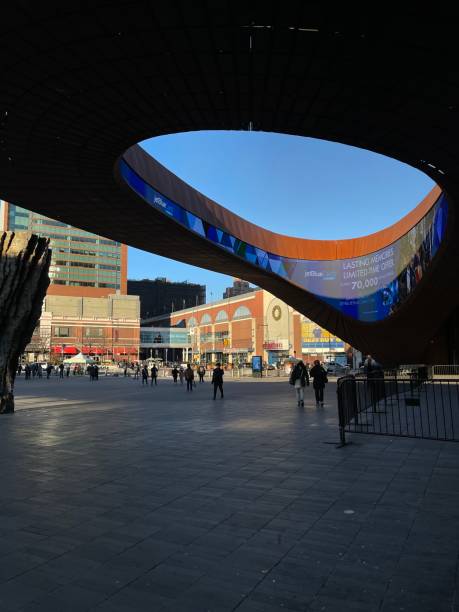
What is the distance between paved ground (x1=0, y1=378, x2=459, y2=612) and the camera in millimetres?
3525

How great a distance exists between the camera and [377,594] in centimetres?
350

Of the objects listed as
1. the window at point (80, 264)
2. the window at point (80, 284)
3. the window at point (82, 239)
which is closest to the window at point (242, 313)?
the window at point (80, 284)

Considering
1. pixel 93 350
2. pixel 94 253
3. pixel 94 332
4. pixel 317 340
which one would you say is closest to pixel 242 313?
pixel 317 340

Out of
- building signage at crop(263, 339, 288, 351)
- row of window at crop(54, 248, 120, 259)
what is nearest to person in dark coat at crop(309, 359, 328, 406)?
building signage at crop(263, 339, 288, 351)

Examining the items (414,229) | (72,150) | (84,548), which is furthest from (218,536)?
(414,229)

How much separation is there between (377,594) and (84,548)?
2.52m

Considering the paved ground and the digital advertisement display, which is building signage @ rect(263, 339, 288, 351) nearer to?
the digital advertisement display

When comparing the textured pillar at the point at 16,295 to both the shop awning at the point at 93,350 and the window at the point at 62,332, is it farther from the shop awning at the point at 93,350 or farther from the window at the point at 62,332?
the window at the point at 62,332

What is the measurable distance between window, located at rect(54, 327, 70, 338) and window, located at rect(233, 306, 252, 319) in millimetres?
35821

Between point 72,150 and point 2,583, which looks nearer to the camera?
point 2,583

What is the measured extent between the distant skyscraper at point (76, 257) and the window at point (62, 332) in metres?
9.71

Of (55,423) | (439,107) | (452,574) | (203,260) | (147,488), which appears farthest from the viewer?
(203,260)

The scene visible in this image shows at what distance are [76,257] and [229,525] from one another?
122 meters

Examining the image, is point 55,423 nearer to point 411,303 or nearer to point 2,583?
point 2,583
